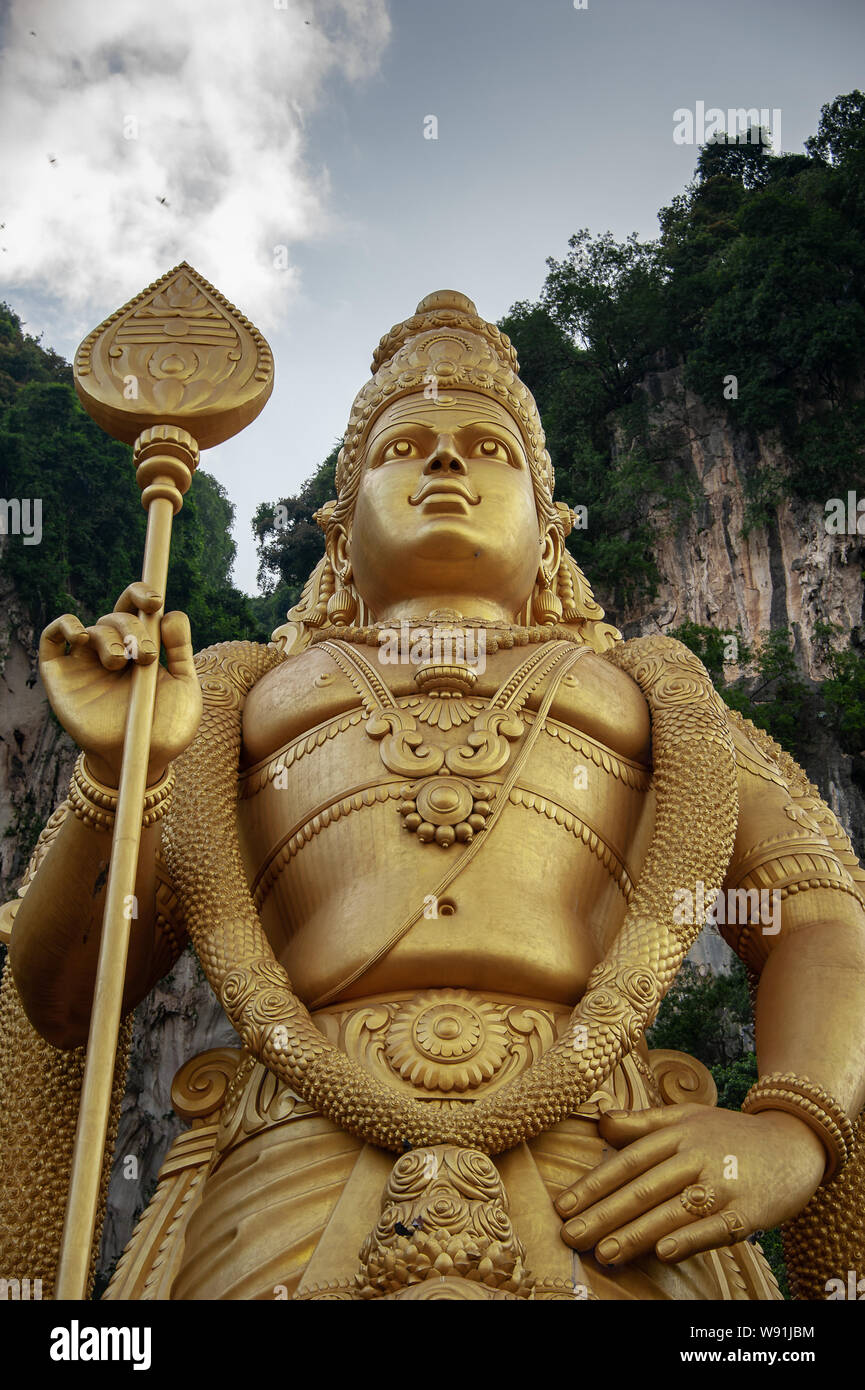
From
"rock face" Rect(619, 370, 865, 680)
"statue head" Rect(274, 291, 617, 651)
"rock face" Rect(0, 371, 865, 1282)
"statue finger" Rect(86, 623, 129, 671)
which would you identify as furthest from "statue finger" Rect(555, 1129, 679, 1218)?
"rock face" Rect(619, 370, 865, 680)

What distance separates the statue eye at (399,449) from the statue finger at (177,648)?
5.77 ft

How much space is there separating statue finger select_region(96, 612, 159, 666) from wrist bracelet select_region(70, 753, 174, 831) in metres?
0.27

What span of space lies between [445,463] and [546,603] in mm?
749

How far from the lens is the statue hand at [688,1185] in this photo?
2885mm

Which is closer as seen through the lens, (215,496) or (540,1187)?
(540,1187)

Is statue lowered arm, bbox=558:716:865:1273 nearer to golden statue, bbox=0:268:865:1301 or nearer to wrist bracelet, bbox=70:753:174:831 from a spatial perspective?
golden statue, bbox=0:268:865:1301

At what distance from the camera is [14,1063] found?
362 cm

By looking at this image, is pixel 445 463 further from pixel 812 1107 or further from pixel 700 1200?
pixel 700 1200

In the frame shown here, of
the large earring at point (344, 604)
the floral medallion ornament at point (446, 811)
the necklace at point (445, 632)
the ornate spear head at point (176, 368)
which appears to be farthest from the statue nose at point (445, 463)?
the floral medallion ornament at point (446, 811)

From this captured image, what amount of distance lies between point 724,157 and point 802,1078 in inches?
1002

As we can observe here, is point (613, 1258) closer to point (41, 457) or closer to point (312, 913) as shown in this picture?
point (312, 913)

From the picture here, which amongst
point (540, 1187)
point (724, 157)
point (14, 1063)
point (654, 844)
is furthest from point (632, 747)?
point (724, 157)

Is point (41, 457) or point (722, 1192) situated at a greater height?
point (41, 457)

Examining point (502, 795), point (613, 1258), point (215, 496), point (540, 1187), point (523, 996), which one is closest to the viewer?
point (613, 1258)
